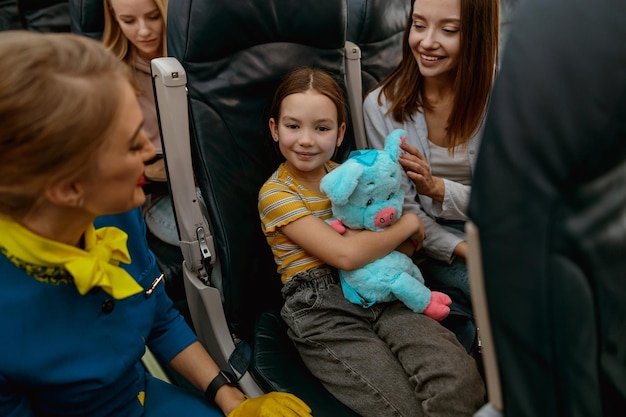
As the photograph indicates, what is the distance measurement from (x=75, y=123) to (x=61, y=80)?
0.07 meters

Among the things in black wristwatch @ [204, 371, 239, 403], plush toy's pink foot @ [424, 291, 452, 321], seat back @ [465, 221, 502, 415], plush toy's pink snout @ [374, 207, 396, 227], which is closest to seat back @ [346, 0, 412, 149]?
plush toy's pink snout @ [374, 207, 396, 227]

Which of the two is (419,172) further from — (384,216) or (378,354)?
(378,354)

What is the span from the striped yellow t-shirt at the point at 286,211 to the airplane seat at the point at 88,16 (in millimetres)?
1229

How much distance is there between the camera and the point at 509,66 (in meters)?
0.65

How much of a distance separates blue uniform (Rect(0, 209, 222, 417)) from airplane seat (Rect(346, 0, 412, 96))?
4.19 ft

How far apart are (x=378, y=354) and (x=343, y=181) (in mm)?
410

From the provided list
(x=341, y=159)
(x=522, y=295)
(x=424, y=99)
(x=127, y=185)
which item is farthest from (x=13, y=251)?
(x=424, y=99)

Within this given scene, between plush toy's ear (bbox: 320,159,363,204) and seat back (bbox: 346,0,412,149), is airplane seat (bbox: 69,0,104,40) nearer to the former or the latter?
seat back (bbox: 346,0,412,149)

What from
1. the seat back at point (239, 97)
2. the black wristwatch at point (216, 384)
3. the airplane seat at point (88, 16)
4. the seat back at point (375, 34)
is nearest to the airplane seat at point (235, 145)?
the seat back at point (239, 97)

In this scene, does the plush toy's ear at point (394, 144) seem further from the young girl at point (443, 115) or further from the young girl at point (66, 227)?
the young girl at point (66, 227)

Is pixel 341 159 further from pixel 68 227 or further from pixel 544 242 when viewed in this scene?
pixel 544 242

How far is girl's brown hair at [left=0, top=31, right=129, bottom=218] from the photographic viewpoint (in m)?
0.81

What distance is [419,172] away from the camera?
1613mm

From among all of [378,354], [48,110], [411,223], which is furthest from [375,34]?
[48,110]
